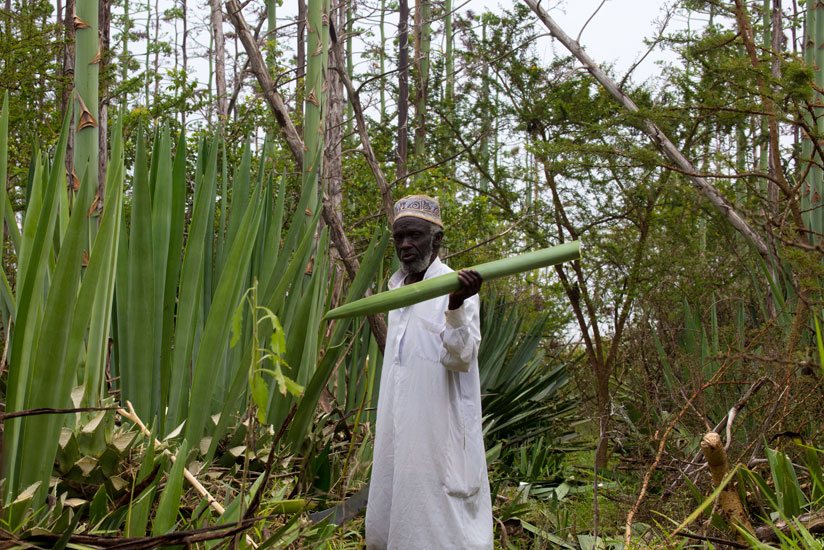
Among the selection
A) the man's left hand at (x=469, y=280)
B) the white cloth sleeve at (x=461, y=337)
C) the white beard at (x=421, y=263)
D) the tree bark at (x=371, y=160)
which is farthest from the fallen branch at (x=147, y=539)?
the tree bark at (x=371, y=160)

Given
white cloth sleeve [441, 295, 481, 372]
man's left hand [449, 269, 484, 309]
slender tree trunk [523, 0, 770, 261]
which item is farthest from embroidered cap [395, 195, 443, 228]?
slender tree trunk [523, 0, 770, 261]

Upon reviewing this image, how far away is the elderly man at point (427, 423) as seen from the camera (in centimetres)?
275

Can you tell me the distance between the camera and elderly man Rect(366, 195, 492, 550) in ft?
9.03

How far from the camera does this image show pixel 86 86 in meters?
3.07

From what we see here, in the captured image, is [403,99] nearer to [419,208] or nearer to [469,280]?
[419,208]

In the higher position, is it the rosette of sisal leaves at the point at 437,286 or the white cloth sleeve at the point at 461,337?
the rosette of sisal leaves at the point at 437,286

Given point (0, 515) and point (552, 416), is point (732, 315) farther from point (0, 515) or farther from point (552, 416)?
point (0, 515)

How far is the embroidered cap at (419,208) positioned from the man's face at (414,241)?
0.07ft

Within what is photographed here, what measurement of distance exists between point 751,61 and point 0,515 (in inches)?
209

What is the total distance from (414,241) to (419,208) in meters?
0.13

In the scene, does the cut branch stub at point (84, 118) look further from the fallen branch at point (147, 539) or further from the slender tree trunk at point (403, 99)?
the slender tree trunk at point (403, 99)

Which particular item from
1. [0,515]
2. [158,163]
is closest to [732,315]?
[158,163]

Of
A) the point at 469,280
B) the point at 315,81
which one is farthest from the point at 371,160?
the point at 469,280

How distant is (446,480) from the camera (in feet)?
9.12
